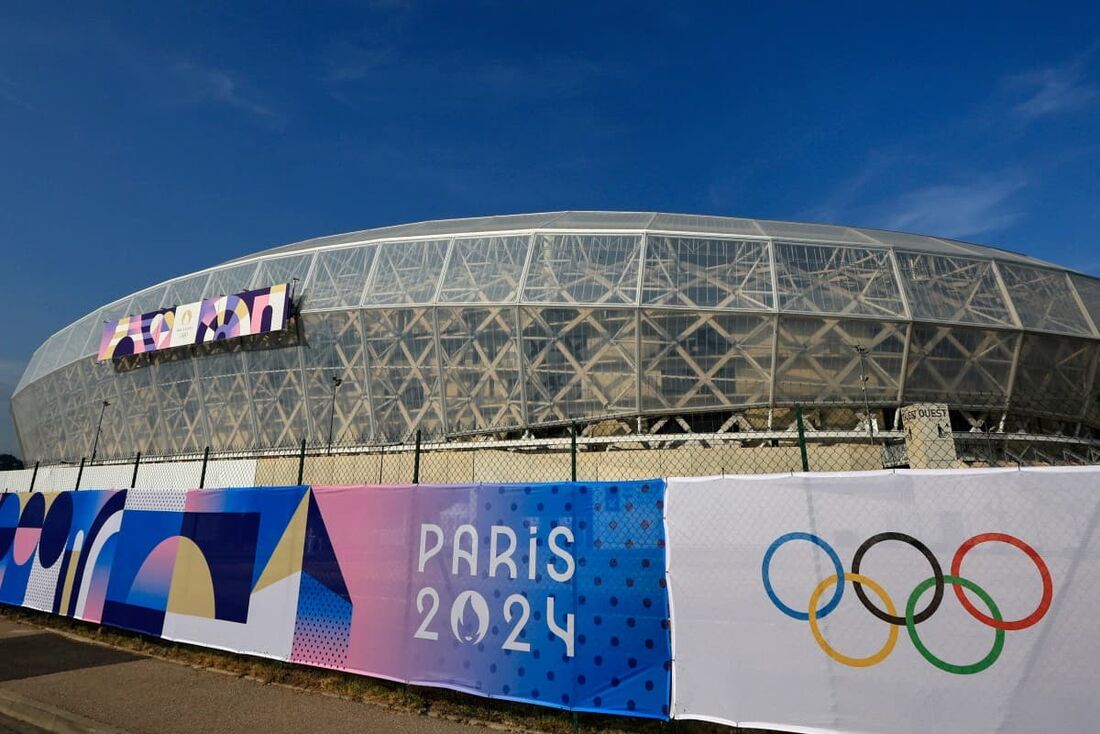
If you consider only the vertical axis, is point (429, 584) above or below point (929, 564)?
below

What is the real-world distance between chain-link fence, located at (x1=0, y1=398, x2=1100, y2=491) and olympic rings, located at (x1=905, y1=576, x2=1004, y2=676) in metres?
5.60

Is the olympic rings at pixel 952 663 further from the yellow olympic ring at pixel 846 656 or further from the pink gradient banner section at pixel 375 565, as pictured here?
the pink gradient banner section at pixel 375 565

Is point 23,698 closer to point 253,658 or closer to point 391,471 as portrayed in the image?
point 253,658

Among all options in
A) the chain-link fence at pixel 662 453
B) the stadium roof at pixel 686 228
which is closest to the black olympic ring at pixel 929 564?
the chain-link fence at pixel 662 453

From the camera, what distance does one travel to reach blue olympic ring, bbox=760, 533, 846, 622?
188 inches

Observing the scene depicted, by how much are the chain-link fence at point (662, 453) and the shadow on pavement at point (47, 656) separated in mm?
2857

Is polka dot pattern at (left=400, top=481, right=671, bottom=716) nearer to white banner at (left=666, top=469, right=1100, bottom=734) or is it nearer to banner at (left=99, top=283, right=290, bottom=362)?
white banner at (left=666, top=469, right=1100, bottom=734)

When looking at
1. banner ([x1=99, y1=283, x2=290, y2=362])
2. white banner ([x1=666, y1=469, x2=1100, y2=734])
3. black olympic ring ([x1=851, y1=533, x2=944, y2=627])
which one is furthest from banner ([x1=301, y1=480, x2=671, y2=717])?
banner ([x1=99, y1=283, x2=290, y2=362])

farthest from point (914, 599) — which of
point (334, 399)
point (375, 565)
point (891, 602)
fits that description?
point (334, 399)

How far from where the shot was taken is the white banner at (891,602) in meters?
4.20

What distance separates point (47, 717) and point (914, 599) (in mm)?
8271

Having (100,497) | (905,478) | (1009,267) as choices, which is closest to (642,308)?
(1009,267)

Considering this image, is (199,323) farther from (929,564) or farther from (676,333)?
(929,564)

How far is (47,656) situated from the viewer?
28.6 ft
